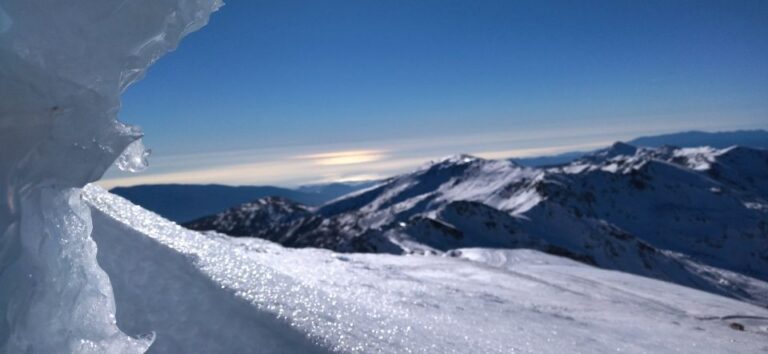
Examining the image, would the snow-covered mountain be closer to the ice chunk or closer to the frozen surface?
the frozen surface

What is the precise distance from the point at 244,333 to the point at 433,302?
5190 millimetres

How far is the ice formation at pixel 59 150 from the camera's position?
111 inches

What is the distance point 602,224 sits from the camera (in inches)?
5330

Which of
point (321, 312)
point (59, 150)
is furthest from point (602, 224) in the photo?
point (59, 150)

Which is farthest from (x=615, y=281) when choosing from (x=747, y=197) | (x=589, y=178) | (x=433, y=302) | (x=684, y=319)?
(x=747, y=197)

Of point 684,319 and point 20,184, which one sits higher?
point 20,184

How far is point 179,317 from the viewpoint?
3.98 meters

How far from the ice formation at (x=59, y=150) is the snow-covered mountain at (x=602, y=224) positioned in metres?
82.1

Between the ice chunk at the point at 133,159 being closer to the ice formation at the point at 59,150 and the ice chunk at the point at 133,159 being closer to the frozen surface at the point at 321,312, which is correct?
the frozen surface at the point at 321,312

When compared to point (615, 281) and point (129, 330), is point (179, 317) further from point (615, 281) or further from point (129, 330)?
point (615, 281)

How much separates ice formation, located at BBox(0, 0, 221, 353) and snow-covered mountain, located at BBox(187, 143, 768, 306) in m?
82.1

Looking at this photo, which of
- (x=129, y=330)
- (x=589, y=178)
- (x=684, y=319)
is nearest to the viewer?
(x=129, y=330)

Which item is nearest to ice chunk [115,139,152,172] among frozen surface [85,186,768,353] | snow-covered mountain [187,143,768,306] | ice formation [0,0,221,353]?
frozen surface [85,186,768,353]

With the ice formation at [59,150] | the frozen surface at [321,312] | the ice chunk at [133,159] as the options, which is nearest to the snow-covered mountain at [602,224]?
the frozen surface at [321,312]
